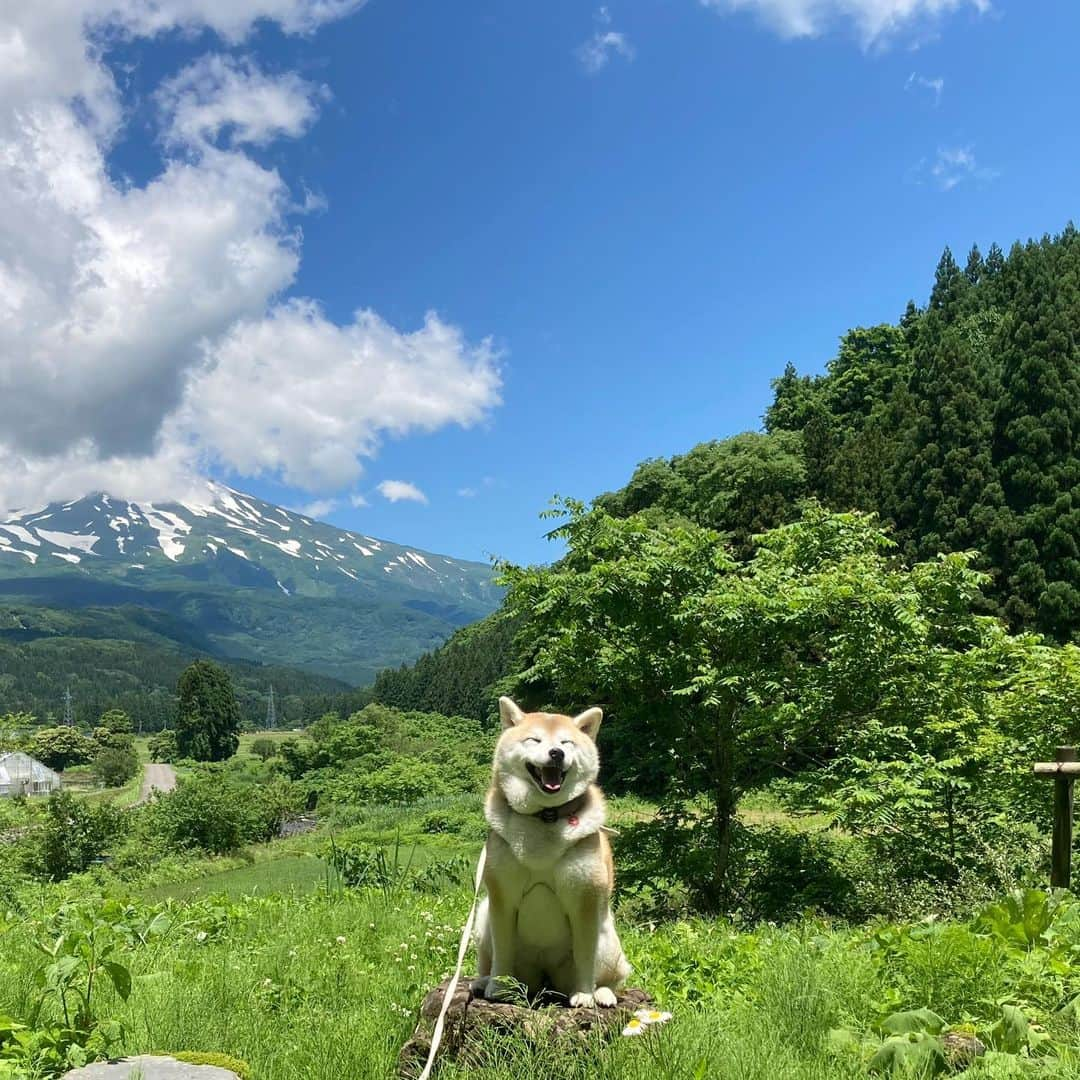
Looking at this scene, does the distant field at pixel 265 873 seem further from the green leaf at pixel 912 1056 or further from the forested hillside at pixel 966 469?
the green leaf at pixel 912 1056

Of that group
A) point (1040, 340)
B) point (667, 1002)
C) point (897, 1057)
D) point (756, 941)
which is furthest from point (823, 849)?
point (1040, 340)

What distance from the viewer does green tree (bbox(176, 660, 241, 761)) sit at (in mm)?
99438

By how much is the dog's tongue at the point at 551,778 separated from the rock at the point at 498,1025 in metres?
0.87

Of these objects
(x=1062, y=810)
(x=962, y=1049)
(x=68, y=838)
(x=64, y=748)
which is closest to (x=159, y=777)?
(x=64, y=748)

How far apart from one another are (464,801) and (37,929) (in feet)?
100

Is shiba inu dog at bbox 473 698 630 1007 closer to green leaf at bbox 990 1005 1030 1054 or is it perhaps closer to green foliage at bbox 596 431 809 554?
green leaf at bbox 990 1005 1030 1054

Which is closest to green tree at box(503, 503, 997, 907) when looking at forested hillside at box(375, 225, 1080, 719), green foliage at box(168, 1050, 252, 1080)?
green foliage at box(168, 1050, 252, 1080)

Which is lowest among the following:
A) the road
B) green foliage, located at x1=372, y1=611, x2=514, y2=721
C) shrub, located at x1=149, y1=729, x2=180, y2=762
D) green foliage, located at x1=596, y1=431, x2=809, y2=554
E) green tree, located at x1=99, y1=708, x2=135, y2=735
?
the road

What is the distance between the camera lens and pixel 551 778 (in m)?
3.34

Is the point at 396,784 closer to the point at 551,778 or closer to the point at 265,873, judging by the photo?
the point at 265,873

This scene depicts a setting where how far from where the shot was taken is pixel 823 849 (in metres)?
9.97

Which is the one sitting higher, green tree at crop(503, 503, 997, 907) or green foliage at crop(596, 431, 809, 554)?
green foliage at crop(596, 431, 809, 554)

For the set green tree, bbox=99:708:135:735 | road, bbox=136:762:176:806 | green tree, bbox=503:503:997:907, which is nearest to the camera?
green tree, bbox=503:503:997:907

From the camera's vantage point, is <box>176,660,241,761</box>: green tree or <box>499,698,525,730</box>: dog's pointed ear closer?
<box>499,698,525,730</box>: dog's pointed ear
